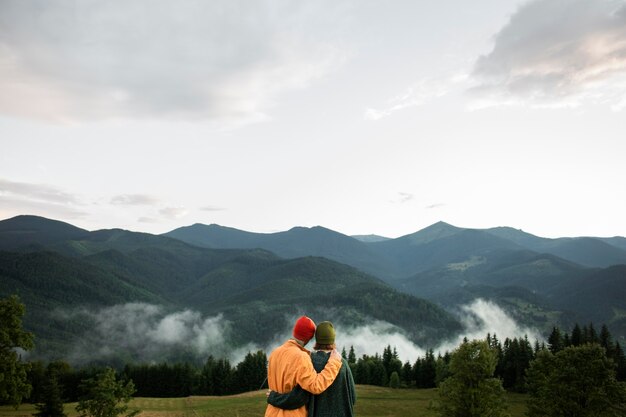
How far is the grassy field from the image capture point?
62.5m

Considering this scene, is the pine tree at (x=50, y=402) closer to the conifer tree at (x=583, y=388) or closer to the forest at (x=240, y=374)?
the forest at (x=240, y=374)

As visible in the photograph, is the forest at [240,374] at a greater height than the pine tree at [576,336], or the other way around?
the pine tree at [576,336]

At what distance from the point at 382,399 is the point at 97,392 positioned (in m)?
55.9

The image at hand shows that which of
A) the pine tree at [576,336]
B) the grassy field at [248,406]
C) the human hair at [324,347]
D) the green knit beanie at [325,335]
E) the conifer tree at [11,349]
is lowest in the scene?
the grassy field at [248,406]

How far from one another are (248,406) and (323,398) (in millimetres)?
69978

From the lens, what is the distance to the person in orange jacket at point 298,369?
255 inches

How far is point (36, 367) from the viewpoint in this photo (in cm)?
8356

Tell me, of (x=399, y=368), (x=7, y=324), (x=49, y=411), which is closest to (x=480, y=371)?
(x=7, y=324)

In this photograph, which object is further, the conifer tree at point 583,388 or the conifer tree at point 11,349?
the conifer tree at point 583,388

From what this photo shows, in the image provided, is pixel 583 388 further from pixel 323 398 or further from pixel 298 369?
pixel 298 369

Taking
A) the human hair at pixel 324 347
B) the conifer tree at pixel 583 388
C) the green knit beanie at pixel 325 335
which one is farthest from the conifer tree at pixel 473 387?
the green knit beanie at pixel 325 335

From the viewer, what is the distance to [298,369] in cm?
647

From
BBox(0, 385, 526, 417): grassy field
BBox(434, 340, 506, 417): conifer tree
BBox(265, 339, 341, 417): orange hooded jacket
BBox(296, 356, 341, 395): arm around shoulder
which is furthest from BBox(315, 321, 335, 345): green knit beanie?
BBox(0, 385, 526, 417): grassy field

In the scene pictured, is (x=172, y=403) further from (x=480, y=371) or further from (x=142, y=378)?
(x=480, y=371)
